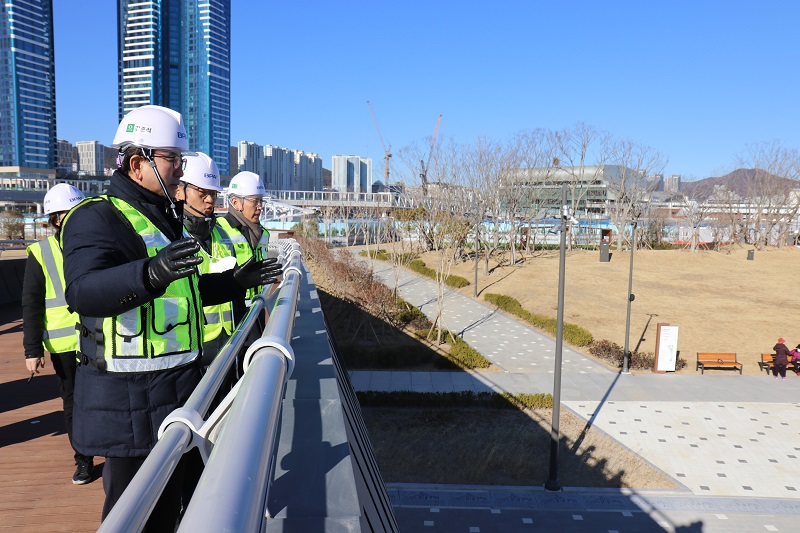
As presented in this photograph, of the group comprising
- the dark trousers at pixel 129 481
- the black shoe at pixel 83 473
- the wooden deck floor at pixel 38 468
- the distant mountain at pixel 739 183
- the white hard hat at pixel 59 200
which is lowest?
the wooden deck floor at pixel 38 468

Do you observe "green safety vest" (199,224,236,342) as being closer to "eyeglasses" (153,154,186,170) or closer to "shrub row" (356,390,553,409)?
"eyeglasses" (153,154,186,170)

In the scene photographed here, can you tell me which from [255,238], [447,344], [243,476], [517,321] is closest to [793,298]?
[517,321]

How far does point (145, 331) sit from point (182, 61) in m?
107

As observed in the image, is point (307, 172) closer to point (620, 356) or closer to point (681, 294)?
point (681, 294)

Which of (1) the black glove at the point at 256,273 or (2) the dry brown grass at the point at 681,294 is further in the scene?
(2) the dry brown grass at the point at 681,294

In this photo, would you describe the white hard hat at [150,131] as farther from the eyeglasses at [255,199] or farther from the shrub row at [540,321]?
the shrub row at [540,321]

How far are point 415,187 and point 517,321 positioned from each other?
16934 mm

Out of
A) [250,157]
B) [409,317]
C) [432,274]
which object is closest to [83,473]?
[409,317]

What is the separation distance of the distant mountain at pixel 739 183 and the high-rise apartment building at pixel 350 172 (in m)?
75.7

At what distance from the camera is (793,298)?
3198 centimetres

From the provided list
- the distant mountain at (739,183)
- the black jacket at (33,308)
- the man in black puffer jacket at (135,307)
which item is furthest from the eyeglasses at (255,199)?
the distant mountain at (739,183)

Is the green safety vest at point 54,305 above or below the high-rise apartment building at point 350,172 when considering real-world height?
below

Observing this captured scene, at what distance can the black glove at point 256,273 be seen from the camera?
2.87 metres

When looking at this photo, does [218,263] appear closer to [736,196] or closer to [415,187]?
[415,187]
